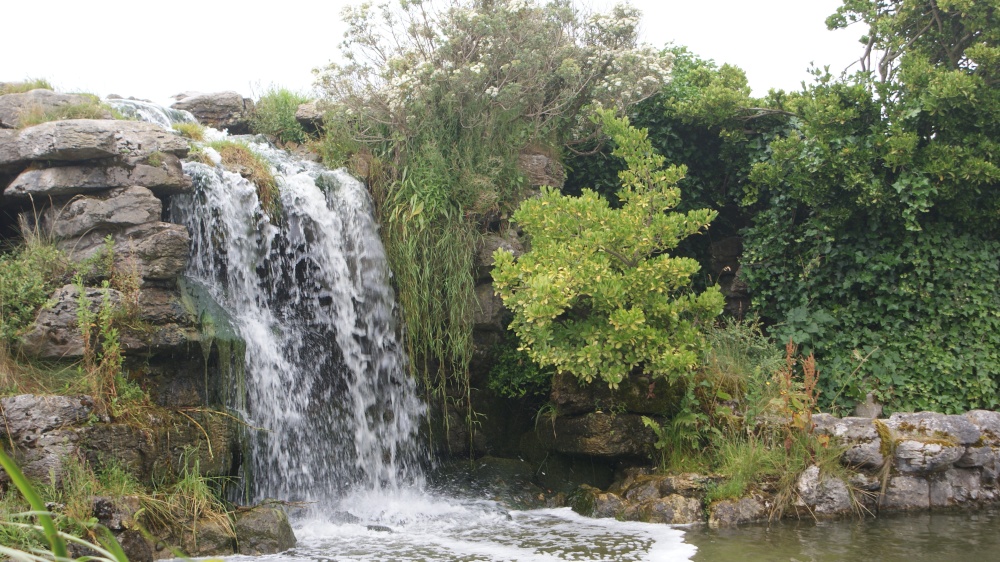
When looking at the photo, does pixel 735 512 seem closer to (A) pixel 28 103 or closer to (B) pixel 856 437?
(B) pixel 856 437

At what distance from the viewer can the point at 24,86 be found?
27.9ft

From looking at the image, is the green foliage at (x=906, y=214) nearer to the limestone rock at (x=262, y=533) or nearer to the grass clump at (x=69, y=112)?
the limestone rock at (x=262, y=533)

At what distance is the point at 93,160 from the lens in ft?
23.5

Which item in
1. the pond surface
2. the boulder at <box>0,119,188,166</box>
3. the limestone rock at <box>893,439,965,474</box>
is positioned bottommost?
the pond surface

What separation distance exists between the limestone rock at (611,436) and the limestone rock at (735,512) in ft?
3.47

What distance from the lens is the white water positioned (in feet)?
21.5

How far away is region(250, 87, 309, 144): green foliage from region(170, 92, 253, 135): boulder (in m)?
0.17

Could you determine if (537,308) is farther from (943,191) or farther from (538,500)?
(943,191)

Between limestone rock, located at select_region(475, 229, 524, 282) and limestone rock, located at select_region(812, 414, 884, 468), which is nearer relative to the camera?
limestone rock, located at select_region(812, 414, 884, 468)

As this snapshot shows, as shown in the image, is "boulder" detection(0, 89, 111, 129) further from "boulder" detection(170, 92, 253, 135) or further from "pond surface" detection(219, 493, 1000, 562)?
"pond surface" detection(219, 493, 1000, 562)

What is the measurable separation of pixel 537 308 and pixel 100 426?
3729mm

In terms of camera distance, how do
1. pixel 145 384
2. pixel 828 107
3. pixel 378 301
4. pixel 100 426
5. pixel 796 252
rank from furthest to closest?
pixel 796 252 → pixel 828 107 → pixel 378 301 → pixel 145 384 → pixel 100 426

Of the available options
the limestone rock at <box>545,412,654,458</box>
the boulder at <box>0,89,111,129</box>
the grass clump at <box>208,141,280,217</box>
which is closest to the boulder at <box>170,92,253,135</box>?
the grass clump at <box>208,141,280,217</box>

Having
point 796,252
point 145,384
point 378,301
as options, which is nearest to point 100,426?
point 145,384
